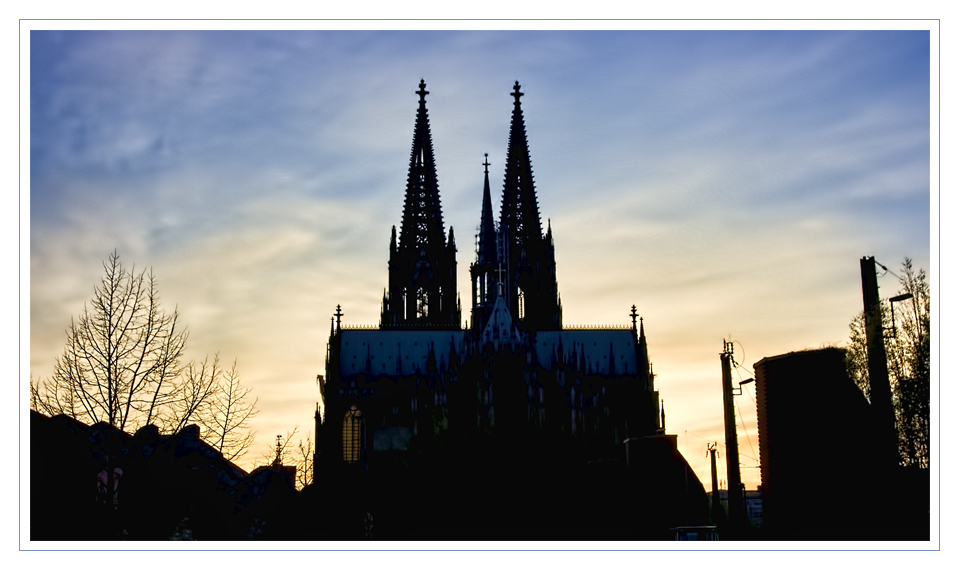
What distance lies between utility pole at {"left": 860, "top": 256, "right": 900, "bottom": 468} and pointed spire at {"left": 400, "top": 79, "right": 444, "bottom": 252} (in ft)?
129

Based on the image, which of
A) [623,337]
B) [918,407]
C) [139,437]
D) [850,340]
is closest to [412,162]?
[623,337]

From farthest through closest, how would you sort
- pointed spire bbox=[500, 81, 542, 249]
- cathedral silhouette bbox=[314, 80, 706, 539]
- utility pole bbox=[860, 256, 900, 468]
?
pointed spire bbox=[500, 81, 542, 249] → cathedral silhouette bbox=[314, 80, 706, 539] → utility pole bbox=[860, 256, 900, 468]

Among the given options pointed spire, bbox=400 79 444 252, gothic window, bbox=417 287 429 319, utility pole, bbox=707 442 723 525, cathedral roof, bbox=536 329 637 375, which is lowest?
utility pole, bbox=707 442 723 525

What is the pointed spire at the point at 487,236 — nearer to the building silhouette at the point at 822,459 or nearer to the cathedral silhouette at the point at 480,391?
the cathedral silhouette at the point at 480,391

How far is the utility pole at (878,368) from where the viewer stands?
36.0m

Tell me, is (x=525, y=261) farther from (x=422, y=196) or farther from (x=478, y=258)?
(x=422, y=196)

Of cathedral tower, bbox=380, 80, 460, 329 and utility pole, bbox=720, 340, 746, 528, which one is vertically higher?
cathedral tower, bbox=380, 80, 460, 329

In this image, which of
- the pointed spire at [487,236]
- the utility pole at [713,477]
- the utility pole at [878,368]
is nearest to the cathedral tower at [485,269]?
the pointed spire at [487,236]

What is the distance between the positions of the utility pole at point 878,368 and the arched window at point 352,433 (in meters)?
36.9

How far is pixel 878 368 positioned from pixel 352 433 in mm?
39721

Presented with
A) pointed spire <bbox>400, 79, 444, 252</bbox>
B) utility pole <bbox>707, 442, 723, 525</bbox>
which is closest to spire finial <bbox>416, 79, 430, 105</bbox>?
pointed spire <bbox>400, 79, 444, 252</bbox>

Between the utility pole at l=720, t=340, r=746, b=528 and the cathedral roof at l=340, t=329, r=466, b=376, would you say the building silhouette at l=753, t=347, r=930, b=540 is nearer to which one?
the utility pole at l=720, t=340, r=746, b=528

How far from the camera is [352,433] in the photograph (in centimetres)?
7212

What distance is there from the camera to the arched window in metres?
70.9
